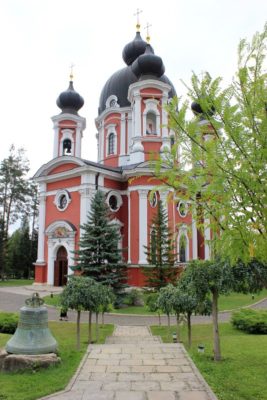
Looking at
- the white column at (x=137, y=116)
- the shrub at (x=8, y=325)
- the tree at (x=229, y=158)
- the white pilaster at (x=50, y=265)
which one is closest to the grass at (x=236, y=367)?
the tree at (x=229, y=158)

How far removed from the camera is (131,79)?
3081cm

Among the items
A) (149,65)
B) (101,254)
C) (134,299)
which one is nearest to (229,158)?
(101,254)

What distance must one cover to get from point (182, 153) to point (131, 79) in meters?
27.2

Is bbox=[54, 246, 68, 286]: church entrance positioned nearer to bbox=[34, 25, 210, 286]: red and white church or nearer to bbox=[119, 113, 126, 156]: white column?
bbox=[34, 25, 210, 286]: red and white church

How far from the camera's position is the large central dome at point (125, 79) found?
30.8 m

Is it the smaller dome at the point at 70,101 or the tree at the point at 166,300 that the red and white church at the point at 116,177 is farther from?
the tree at the point at 166,300

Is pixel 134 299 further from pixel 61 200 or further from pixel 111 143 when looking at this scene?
pixel 111 143

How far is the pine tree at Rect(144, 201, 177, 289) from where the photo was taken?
20047mm

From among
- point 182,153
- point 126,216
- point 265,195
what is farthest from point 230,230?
point 126,216

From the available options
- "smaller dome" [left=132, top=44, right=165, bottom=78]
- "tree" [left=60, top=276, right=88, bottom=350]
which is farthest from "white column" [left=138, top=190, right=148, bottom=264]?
"tree" [left=60, top=276, right=88, bottom=350]

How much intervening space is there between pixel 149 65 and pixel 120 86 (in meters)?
4.98

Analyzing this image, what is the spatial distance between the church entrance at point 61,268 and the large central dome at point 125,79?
13.0 meters

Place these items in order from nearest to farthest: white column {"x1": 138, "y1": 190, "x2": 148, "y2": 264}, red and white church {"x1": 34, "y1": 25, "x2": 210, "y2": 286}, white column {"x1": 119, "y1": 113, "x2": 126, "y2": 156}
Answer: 1. white column {"x1": 138, "y1": 190, "x2": 148, "y2": 264}
2. red and white church {"x1": 34, "y1": 25, "x2": 210, "y2": 286}
3. white column {"x1": 119, "y1": 113, "x2": 126, "y2": 156}

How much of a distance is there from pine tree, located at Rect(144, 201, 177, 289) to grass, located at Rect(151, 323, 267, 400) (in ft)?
26.9
